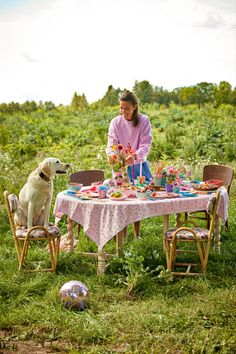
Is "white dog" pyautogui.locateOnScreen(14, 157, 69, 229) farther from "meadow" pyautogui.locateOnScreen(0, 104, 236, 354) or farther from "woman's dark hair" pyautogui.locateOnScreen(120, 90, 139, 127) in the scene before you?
"woman's dark hair" pyautogui.locateOnScreen(120, 90, 139, 127)

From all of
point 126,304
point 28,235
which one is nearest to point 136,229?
point 28,235

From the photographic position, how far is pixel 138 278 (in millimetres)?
4766

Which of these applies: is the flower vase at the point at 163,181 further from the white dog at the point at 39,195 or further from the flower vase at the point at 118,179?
the white dog at the point at 39,195

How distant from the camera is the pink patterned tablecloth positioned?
491 centimetres

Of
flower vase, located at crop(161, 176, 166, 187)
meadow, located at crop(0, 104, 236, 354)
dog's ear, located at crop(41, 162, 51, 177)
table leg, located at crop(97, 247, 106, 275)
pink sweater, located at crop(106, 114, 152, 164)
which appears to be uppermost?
pink sweater, located at crop(106, 114, 152, 164)

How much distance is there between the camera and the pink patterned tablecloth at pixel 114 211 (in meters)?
4.91

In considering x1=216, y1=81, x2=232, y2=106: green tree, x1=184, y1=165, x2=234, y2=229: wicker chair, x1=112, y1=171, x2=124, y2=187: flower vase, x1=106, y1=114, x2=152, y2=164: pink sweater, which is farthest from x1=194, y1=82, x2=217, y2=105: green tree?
x1=112, y1=171, x2=124, y2=187: flower vase

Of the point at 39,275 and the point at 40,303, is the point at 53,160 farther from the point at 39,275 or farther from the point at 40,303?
the point at 40,303

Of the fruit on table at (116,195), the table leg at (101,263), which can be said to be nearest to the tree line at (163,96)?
the fruit on table at (116,195)

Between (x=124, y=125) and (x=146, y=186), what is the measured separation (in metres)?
0.96

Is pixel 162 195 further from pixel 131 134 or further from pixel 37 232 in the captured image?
pixel 37 232

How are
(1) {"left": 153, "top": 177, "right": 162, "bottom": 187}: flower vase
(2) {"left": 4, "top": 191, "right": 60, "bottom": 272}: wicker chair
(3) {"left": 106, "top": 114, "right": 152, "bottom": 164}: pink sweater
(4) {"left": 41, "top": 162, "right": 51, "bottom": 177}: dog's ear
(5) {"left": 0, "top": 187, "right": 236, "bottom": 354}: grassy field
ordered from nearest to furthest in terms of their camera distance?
(5) {"left": 0, "top": 187, "right": 236, "bottom": 354}: grassy field, (2) {"left": 4, "top": 191, "right": 60, "bottom": 272}: wicker chair, (4) {"left": 41, "top": 162, "right": 51, "bottom": 177}: dog's ear, (1) {"left": 153, "top": 177, "right": 162, "bottom": 187}: flower vase, (3) {"left": 106, "top": 114, "right": 152, "bottom": 164}: pink sweater

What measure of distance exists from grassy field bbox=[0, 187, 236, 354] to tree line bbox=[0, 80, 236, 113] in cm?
1240

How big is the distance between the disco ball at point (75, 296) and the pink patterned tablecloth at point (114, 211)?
2.10 feet
